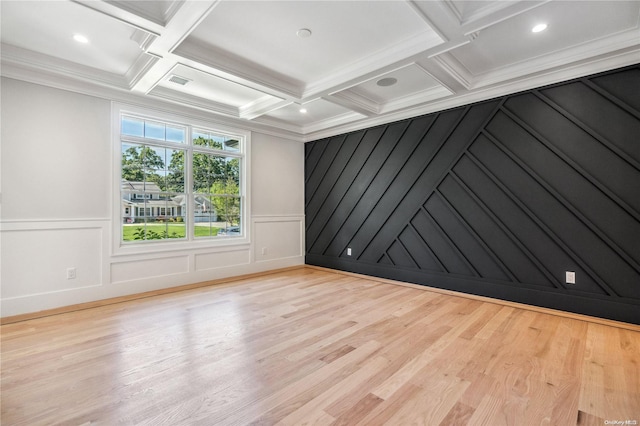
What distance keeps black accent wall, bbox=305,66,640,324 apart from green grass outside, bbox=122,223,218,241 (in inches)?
94.8

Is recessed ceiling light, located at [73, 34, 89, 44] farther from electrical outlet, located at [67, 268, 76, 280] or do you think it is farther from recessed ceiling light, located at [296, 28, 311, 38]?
electrical outlet, located at [67, 268, 76, 280]

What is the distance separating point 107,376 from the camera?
75.5 inches

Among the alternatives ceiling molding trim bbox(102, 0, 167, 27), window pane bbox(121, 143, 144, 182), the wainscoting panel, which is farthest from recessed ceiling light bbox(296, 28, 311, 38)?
the wainscoting panel

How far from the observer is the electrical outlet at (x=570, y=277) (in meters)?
3.06

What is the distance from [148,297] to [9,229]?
Result: 5.06 ft

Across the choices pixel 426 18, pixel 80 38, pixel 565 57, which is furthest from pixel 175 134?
pixel 565 57

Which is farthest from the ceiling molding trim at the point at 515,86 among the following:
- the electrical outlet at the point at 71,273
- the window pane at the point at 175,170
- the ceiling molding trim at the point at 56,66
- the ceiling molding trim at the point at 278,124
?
the electrical outlet at the point at 71,273

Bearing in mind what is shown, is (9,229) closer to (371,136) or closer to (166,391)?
(166,391)

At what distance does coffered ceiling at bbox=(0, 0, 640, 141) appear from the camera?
2305 mm

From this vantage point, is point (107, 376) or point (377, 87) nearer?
point (107, 376)

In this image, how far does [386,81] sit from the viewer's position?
3.60 m

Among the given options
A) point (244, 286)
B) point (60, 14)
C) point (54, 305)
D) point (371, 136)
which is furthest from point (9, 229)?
point (371, 136)

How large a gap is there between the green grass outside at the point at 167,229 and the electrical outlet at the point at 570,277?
15.2 ft

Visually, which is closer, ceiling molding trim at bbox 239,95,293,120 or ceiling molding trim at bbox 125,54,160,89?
ceiling molding trim at bbox 125,54,160,89
